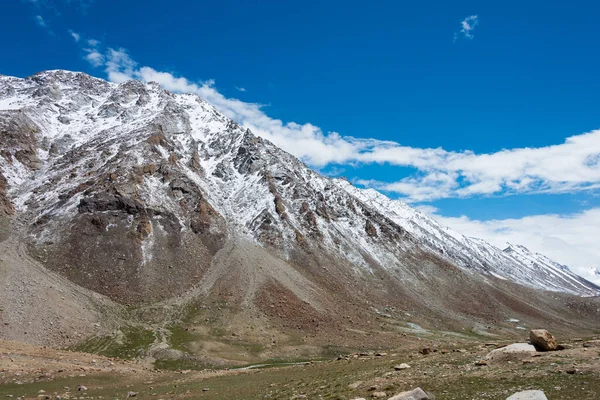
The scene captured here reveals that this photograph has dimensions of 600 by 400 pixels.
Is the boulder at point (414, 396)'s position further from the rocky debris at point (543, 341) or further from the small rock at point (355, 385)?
the rocky debris at point (543, 341)

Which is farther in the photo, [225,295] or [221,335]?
[225,295]

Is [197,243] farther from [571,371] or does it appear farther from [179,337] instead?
[571,371]

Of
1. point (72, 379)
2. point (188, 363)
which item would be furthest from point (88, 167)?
point (72, 379)

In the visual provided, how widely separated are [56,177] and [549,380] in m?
181

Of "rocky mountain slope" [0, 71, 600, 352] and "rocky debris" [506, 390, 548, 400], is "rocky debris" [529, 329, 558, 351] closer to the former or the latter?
"rocky debris" [506, 390, 548, 400]

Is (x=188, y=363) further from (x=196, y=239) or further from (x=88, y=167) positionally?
(x=88, y=167)

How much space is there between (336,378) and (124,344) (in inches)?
2610

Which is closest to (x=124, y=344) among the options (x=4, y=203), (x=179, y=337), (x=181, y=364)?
(x=179, y=337)

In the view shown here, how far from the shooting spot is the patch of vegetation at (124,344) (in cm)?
7644

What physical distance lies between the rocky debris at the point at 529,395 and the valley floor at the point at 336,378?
1328mm

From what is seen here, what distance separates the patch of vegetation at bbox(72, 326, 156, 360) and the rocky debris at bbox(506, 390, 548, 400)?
74.8m

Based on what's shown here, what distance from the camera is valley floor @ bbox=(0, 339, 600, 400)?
2134cm

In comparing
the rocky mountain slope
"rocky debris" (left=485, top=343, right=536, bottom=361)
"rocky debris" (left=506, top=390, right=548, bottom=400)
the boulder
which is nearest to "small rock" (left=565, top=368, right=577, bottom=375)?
"rocky debris" (left=485, top=343, right=536, bottom=361)

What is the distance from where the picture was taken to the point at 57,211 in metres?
136
